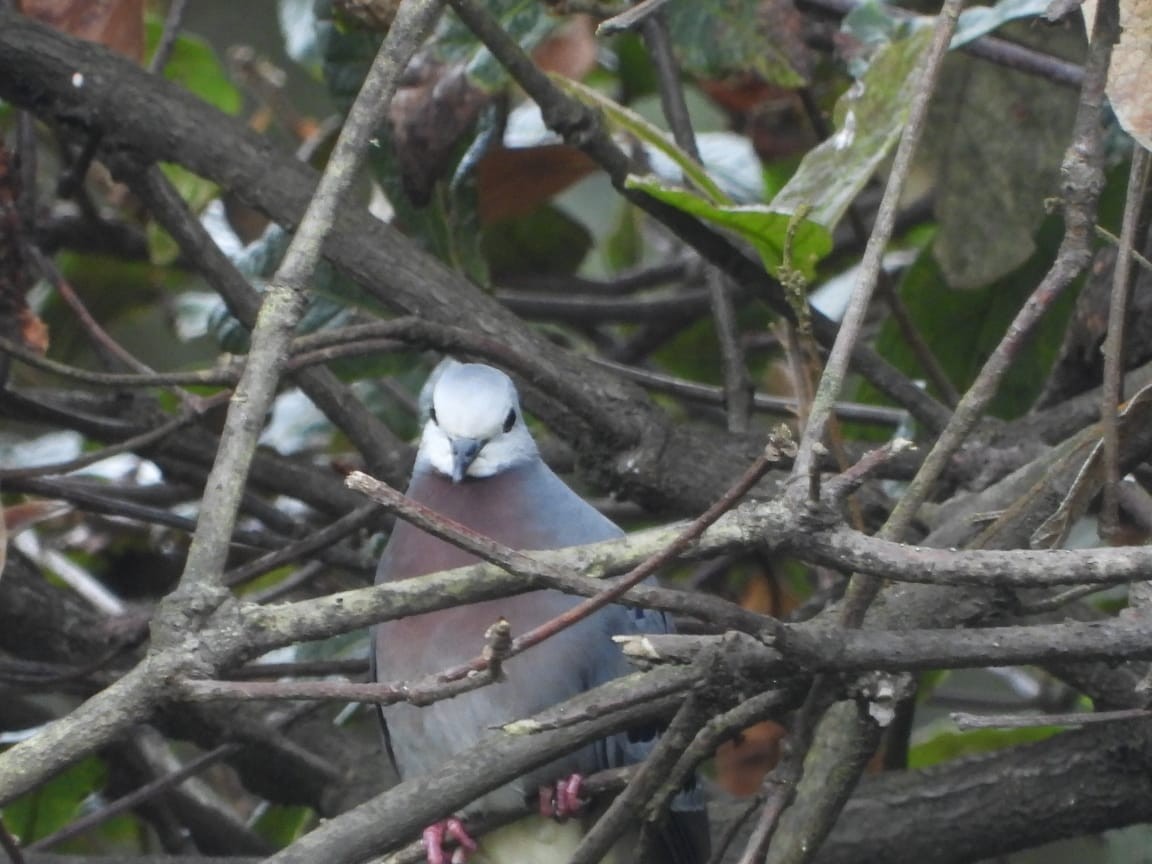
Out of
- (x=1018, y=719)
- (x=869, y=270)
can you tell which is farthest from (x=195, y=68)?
(x=1018, y=719)

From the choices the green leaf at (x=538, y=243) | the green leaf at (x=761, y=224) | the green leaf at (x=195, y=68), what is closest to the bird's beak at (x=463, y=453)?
the green leaf at (x=761, y=224)

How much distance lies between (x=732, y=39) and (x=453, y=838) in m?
1.20

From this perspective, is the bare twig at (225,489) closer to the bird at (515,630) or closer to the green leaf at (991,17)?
the bird at (515,630)

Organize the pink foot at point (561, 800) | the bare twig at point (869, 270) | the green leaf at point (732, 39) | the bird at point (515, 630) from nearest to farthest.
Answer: the bare twig at point (869, 270), the pink foot at point (561, 800), the bird at point (515, 630), the green leaf at point (732, 39)

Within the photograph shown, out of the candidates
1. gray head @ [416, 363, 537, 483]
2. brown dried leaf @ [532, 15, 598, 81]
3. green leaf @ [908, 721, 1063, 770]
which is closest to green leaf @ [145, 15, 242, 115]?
brown dried leaf @ [532, 15, 598, 81]

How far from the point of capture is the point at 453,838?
1.99 metres

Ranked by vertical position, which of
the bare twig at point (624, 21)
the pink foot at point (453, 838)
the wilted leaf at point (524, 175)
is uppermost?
the wilted leaf at point (524, 175)

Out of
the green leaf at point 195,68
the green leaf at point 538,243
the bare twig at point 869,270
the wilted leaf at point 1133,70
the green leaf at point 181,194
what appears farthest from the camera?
the green leaf at point 538,243

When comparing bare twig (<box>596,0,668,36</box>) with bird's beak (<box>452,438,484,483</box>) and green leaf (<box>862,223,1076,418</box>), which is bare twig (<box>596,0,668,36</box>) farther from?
green leaf (<box>862,223,1076,418</box>)

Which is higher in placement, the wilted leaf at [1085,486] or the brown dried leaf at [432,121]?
the brown dried leaf at [432,121]

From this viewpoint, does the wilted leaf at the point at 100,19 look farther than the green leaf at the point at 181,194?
No

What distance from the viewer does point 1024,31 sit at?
2.70m

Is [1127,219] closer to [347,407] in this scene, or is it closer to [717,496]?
[717,496]

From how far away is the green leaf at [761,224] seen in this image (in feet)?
5.65
